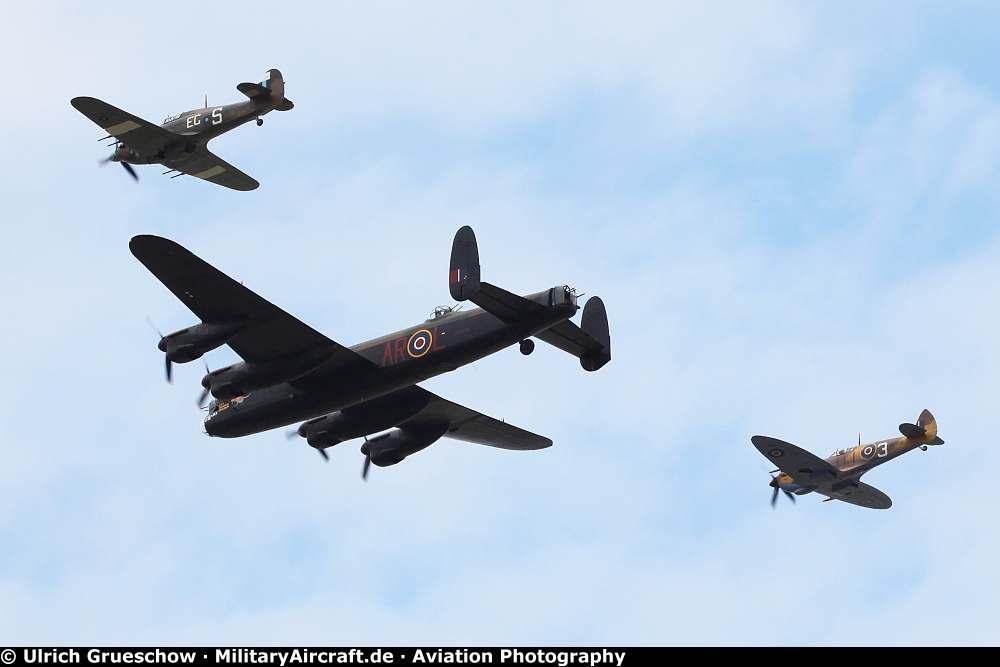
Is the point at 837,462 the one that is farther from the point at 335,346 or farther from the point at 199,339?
the point at 199,339

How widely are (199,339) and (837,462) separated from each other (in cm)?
Result: 3089

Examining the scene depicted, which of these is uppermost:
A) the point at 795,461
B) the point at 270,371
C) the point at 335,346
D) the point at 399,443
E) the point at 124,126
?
the point at 124,126

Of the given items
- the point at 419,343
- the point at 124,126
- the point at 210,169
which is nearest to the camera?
the point at 419,343

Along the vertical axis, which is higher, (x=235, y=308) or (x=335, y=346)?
(x=235, y=308)

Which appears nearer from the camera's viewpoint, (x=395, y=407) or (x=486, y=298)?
(x=486, y=298)

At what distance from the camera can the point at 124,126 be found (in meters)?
47.3

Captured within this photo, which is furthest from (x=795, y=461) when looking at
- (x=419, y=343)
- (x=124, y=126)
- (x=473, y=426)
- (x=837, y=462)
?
(x=124, y=126)
